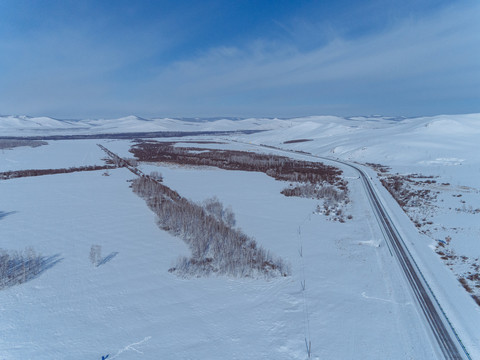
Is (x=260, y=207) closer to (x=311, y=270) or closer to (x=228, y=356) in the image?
(x=311, y=270)

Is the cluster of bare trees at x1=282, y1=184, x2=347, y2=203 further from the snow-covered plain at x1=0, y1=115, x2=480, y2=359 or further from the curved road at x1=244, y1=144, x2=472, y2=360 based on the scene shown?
the curved road at x1=244, y1=144, x2=472, y2=360

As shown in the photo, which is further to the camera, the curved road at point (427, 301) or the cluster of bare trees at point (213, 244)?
the cluster of bare trees at point (213, 244)

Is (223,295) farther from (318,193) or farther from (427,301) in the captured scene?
(318,193)

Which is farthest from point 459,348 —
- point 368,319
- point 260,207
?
point 260,207

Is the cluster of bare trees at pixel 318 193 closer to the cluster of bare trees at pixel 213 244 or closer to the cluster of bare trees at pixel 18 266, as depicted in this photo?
the cluster of bare trees at pixel 213 244

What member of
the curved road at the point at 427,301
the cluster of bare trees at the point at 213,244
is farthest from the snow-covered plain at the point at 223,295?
the cluster of bare trees at the point at 213,244

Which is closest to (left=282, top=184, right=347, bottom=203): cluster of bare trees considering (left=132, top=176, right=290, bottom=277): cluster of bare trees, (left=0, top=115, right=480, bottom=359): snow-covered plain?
(left=0, top=115, right=480, bottom=359): snow-covered plain

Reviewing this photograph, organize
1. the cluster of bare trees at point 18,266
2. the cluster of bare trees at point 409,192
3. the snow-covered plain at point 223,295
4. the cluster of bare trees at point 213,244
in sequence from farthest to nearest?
the cluster of bare trees at point 409,192, the cluster of bare trees at point 213,244, the cluster of bare trees at point 18,266, the snow-covered plain at point 223,295
